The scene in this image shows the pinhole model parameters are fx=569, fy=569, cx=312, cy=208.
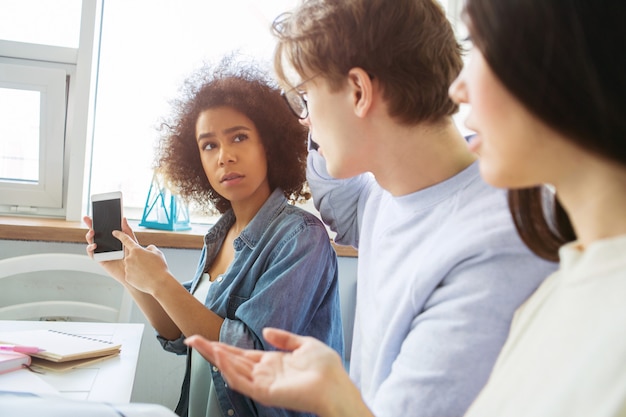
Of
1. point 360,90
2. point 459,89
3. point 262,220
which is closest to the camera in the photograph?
point 459,89

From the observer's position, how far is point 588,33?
1.37 feet

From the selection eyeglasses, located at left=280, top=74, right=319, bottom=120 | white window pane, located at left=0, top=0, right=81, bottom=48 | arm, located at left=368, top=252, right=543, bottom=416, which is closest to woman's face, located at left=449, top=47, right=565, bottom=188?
arm, located at left=368, top=252, right=543, bottom=416

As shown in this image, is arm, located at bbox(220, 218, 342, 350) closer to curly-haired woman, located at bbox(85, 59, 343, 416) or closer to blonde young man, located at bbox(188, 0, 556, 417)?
curly-haired woman, located at bbox(85, 59, 343, 416)

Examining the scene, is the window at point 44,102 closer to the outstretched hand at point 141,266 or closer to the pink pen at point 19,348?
the outstretched hand at point 141,266

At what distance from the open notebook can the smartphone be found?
215 millimetres

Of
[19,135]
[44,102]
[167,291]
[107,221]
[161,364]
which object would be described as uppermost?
[44,102]

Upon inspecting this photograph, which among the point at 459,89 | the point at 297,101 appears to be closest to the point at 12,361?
the point at 297,101

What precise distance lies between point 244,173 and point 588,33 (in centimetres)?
91

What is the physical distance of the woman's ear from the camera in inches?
33.0

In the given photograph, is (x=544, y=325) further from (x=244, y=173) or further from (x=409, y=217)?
(x=244, y=173)

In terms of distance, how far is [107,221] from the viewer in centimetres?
127

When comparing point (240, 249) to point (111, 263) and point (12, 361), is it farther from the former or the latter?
point (12, 361)

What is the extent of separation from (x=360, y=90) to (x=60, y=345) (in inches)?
27.6

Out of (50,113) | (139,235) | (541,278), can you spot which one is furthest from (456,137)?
(50,113)
